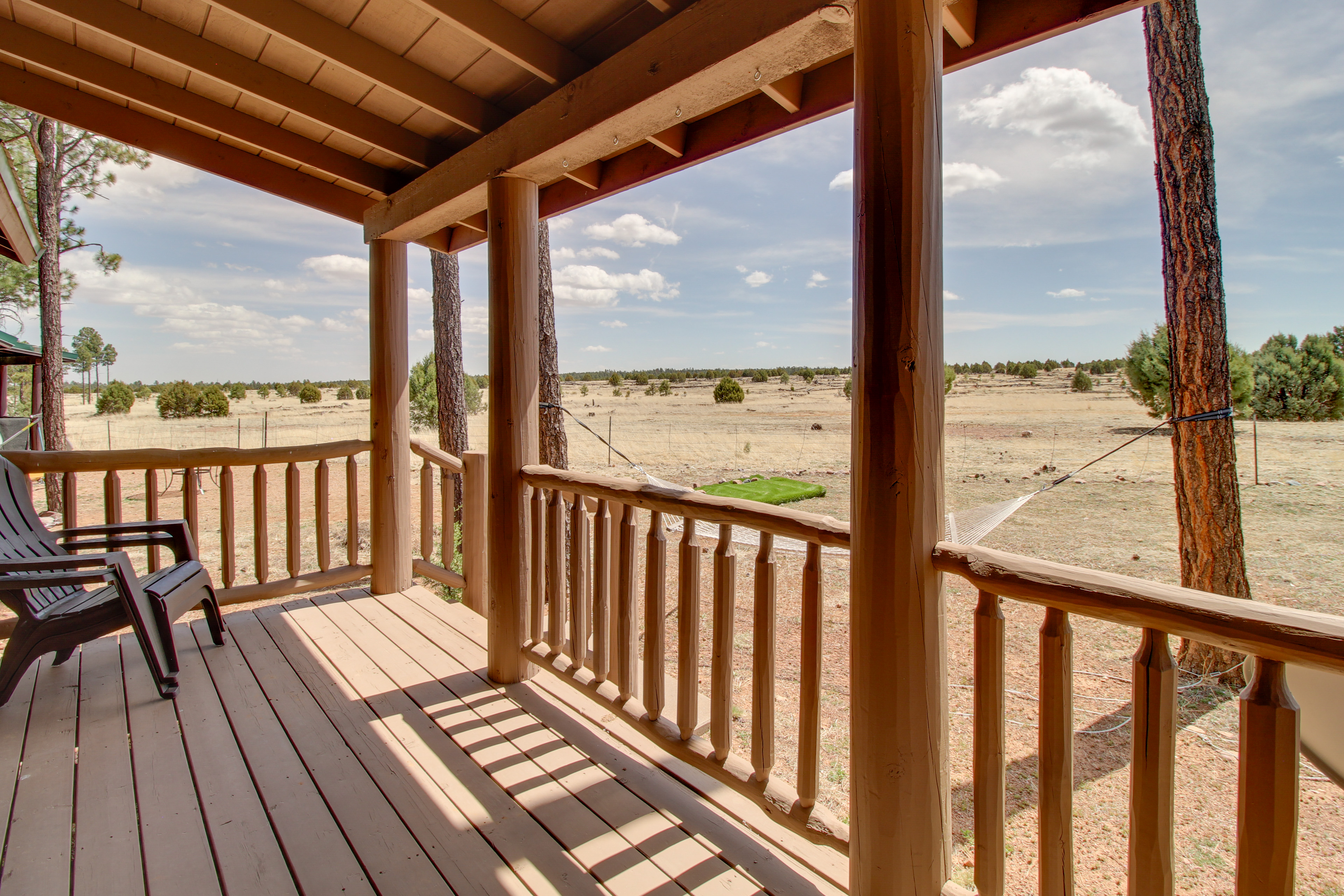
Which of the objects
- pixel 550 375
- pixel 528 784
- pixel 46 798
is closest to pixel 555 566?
pixel 528 784

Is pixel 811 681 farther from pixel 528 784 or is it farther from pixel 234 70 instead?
pixel 234 70

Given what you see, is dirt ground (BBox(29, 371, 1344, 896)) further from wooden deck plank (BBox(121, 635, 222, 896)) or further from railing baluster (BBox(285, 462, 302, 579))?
railing baluster (BBox(285, 462, 302, 579))

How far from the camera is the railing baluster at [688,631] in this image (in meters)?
1.72

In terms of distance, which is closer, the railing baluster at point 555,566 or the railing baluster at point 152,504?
the railing baluster at point 555,566

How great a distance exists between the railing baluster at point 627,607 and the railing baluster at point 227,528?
2279mm

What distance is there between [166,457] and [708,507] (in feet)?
9.29

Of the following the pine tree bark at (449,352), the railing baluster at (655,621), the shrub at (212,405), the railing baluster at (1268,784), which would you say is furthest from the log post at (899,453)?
the shrub at (212,405)

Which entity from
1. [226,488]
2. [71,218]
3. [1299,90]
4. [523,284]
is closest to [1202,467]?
[523,284]

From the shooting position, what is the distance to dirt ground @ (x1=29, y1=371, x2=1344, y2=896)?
2.86 meters

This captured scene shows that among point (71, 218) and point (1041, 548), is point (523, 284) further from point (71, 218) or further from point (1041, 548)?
point (71, 218)

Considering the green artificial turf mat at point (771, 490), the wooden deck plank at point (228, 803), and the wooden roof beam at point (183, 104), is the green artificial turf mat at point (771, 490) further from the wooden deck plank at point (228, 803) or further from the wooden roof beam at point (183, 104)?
the wooden deck plank at point (228, 803)

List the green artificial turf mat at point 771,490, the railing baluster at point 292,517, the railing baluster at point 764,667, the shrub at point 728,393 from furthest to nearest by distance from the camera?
1. the shrub at point 728,393
2. the green artificial turf mat at point 771,490
3. the railing baluster at point 292,517
4. the railing baluster at point 764,667

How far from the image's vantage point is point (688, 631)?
5.71 ft

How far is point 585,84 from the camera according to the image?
1.88m
